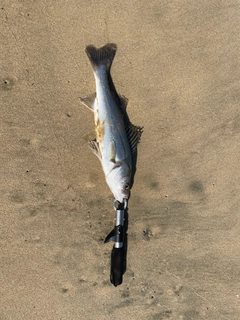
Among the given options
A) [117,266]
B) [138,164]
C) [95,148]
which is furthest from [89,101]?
[117,266]

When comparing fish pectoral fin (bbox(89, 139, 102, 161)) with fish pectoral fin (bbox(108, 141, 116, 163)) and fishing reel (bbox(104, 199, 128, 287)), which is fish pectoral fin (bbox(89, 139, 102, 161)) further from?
fishing reel (bbox(104, 199, 128, 287))

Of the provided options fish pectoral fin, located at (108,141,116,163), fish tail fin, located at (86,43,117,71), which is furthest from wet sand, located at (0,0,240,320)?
fish pectoral fin, located at (108,141,116,163)

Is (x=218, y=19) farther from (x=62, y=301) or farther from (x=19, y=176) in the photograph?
(x=62, y=301)

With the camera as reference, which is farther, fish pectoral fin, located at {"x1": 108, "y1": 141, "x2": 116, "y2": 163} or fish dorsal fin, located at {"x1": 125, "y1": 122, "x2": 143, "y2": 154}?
fish dorsal fin, located at {"x1": 125, "y1": 122, "x2": 143, "y2": 154}

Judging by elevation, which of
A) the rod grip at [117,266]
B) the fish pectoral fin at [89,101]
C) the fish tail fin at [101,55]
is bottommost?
the rod grip at [117,266]

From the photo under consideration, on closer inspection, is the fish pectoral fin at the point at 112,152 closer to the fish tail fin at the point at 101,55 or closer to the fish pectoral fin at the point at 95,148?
the fish pectoral fin at the point at 95,148

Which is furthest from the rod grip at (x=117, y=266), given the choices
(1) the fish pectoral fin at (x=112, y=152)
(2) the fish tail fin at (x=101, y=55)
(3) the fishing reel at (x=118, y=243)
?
(2) the fish tail fin at (x=101, y=55)
